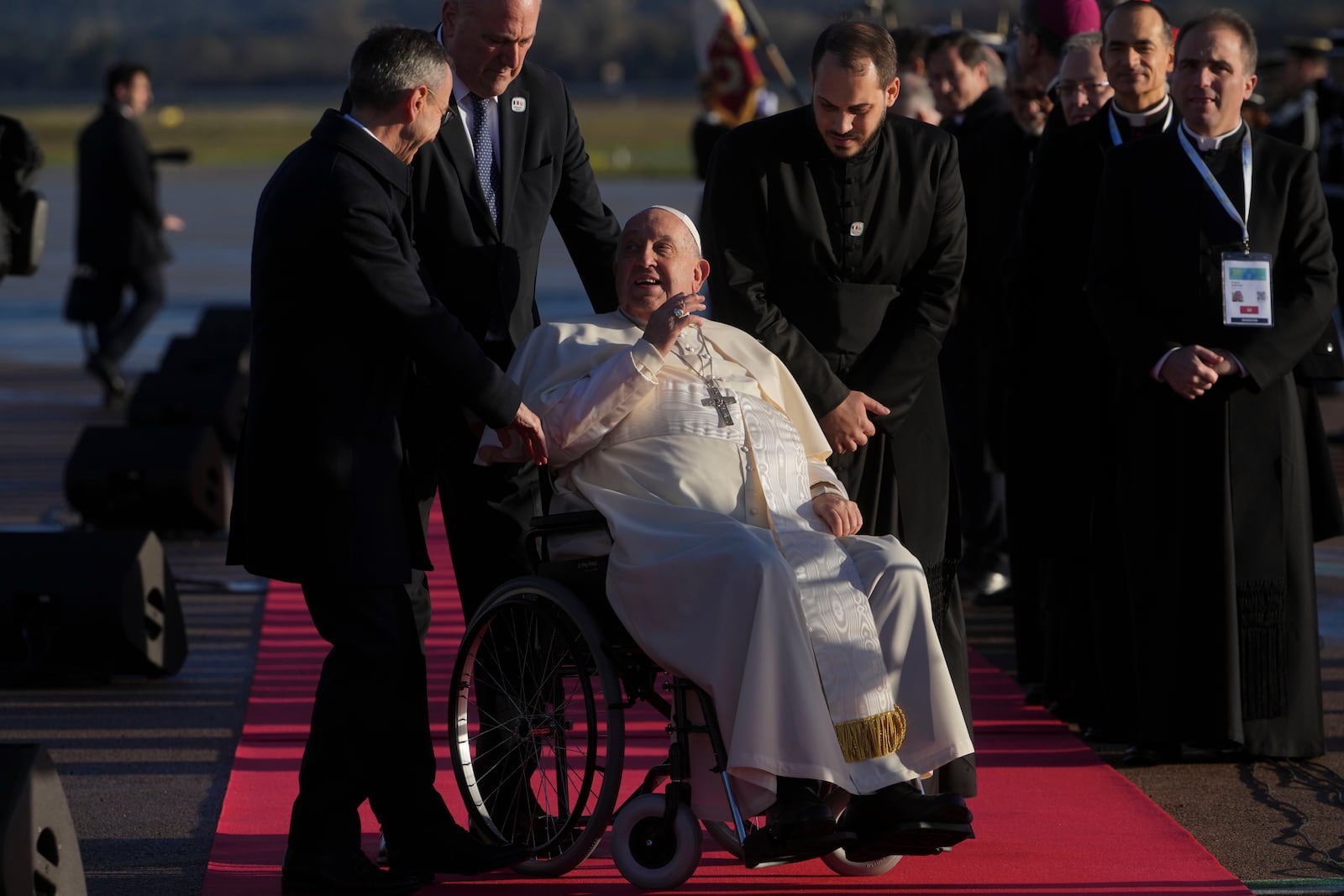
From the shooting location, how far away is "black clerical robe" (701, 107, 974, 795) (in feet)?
15.9

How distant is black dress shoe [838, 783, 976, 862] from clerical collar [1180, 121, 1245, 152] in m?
2.15

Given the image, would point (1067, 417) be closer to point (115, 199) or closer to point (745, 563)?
point (745, 563)

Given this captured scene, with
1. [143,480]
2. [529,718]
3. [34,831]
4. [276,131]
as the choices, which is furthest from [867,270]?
[276,131]

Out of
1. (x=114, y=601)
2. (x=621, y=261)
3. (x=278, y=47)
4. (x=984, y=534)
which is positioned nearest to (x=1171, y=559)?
(x=621, y=261)

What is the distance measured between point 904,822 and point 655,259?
1372 mm

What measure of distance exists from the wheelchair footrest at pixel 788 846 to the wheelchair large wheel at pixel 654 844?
179 mm

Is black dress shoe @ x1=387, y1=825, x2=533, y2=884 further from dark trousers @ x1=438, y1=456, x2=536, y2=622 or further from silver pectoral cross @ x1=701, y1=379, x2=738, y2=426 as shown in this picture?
silver pectoral cross @ x1=701, y1=379, x2=738, y2=426

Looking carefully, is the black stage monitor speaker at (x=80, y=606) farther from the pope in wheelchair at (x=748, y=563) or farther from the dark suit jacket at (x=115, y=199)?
the dark suit jacket at (x=115, y=199)

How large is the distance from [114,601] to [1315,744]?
3.51 meters

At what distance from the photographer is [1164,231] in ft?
17.6

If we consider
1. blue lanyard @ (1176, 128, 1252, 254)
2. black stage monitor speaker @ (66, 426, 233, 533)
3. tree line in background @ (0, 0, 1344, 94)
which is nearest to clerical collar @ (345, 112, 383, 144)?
blue lanyard @ (1176, 128, 1252, 254)

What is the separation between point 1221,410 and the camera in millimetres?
5316

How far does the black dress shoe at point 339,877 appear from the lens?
421cm

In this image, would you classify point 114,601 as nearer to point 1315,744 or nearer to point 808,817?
point 808,817
